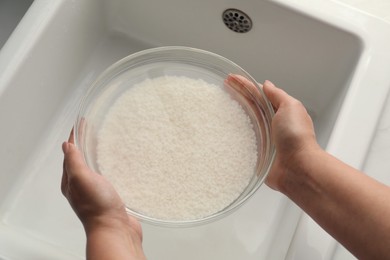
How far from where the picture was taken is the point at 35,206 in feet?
2.48

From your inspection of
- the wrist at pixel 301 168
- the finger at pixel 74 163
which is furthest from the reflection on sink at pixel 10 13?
the wrist at pixel 301 168

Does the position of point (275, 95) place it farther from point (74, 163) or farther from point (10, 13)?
point (10, 13)

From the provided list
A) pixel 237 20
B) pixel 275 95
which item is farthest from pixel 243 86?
pixel 237 20

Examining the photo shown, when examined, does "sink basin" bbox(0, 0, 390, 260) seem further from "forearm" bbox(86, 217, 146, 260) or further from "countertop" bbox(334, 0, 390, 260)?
"forearm" bbox(86, 217, 146, 260)

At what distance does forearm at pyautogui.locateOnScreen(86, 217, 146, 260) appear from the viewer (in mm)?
509

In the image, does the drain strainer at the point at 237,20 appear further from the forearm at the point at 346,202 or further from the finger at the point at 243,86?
the forearm at the point at 346,202

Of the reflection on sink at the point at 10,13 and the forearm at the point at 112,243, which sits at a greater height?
the reflection on sink at the point at 10,13

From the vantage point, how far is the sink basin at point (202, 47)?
0.68 meters

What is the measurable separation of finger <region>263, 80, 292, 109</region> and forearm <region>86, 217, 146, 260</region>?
247 millimetres

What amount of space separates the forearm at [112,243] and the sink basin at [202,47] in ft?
0.42

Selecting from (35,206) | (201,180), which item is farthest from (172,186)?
(35,206)

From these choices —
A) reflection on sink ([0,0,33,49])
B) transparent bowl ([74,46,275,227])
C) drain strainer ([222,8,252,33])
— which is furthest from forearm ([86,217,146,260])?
reflection on sink ([0,0,33,49])

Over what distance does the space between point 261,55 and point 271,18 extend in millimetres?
81

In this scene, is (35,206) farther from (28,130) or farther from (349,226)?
(349,226)
